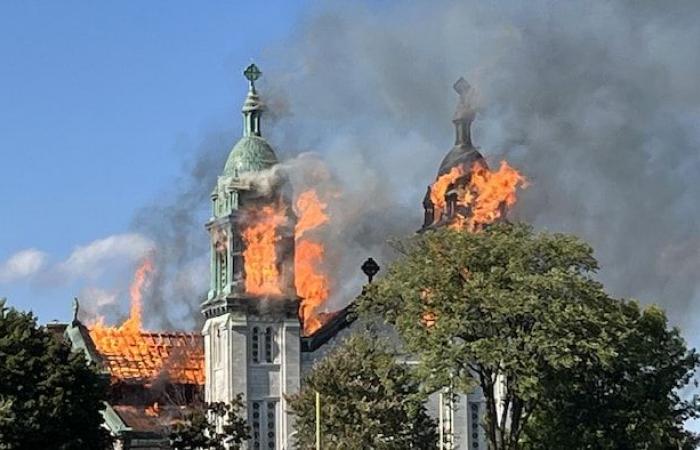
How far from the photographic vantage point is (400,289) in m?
87.2

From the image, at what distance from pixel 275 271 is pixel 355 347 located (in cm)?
1687

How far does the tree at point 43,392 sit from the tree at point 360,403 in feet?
43.8

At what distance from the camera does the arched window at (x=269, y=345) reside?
11269cm

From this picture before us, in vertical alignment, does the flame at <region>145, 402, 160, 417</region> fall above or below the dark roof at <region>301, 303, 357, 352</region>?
below

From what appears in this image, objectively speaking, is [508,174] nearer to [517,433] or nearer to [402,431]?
[402,431]

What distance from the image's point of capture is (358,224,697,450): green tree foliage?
271 ft

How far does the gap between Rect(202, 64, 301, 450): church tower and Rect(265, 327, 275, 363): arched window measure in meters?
0.01

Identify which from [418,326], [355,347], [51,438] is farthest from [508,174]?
[51,438]

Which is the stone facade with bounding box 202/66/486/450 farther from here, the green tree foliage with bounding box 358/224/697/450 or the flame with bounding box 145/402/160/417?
the green tree foliage with bounding box 358/224/697/450

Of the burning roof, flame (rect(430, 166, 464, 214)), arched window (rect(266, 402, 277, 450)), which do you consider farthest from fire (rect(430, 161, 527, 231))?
the burning roof

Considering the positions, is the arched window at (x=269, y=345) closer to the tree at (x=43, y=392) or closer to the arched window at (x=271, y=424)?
→ the arched window at (x=271, y=424)

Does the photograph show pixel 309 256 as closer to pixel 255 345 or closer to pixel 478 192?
pixel 255 345

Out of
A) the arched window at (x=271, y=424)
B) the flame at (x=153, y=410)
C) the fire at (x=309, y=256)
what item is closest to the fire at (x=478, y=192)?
the fire at (x=309, y=256)

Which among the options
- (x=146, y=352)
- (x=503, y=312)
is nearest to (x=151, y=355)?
(x=146, y=352)
